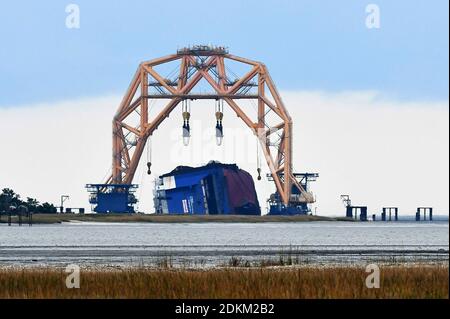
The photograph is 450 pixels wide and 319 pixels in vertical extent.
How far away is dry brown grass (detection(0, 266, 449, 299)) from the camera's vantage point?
112 ft

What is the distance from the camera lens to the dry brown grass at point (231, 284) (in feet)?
112

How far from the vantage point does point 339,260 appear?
2327 inches

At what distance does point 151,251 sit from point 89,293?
3823cm

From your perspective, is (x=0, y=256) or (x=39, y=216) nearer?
(x=0, y=256)

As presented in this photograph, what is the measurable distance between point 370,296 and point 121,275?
35.3 ft

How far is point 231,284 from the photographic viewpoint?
120 feet
